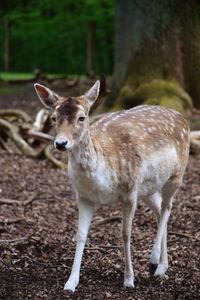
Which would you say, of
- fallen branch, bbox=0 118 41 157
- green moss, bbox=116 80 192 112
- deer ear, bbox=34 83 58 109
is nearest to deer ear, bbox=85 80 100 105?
deer ear, bbox=34 83 58 109

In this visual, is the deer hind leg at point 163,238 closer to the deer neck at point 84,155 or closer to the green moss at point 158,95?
the deer neck at point 84,155

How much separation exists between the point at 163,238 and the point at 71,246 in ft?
2.87

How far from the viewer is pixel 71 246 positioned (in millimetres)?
5547

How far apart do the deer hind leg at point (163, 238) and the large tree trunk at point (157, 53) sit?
5708 mm

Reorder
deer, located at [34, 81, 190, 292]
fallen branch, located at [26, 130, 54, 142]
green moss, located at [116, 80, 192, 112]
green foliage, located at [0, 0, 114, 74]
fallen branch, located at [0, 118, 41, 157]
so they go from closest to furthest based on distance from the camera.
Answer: deer, located at [34, 81, 190, 292] → fallen branch, located at [26, 130, 54, 142] → fallen branch, located at [0, 118, 41, 157] → green moss, located at [116, 80, 192, 112] → green foliage, located at [0, 0, 114, 74]

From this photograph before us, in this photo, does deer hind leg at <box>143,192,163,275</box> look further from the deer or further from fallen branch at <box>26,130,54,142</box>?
fallen branch at <box>26,130,54,142</box>

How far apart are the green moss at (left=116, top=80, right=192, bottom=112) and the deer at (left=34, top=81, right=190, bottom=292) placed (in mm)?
5623

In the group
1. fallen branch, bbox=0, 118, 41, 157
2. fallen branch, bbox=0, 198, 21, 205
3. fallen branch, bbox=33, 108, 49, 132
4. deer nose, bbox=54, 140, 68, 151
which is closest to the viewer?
deer nose, bbox=54, 140, 68, 151

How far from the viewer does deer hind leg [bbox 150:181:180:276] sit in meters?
4.88

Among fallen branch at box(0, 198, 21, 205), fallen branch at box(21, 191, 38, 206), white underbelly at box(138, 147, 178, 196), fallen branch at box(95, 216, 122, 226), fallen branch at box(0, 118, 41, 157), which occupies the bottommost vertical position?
fallen branch at box(0, 118, 41, 157)

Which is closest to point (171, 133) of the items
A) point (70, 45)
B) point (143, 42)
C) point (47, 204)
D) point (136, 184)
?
point (136, 184)

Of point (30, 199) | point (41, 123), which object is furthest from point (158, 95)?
point (30, 199)

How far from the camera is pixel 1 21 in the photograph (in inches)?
1211

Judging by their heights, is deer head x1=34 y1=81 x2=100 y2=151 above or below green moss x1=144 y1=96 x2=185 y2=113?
above
